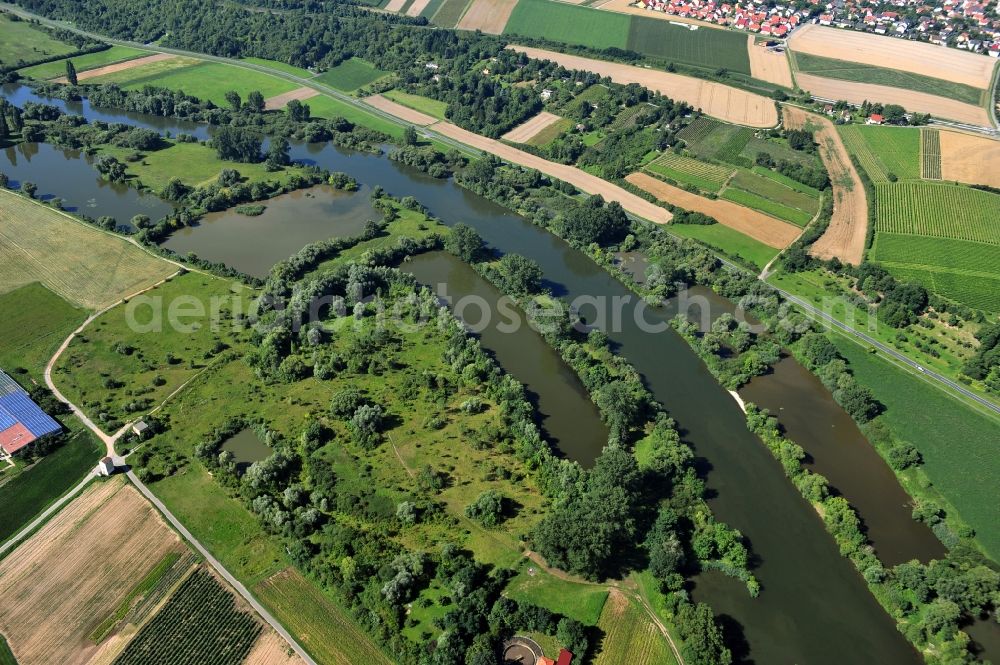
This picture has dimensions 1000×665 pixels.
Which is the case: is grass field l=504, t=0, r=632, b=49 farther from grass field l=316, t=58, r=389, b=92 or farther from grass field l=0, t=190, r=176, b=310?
grass field l=0, t=190, r=176, b=310

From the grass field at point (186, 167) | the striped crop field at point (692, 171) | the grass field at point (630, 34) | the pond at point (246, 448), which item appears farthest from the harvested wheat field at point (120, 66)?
the pond at point (246, 448)

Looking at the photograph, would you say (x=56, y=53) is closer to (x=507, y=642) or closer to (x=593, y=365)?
(x=593, y=365)

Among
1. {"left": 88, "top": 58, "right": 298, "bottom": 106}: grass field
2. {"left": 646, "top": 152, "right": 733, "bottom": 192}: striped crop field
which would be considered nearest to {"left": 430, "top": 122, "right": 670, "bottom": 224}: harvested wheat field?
{"left": 646, "top": 152, "right": 733, "bottom": 192}: striped crop field

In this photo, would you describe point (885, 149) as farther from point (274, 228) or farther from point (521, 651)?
point (521, 651)

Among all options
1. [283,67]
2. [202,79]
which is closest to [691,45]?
[283,67]

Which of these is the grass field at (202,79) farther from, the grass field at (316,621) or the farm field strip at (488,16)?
the grass field at (316,621)

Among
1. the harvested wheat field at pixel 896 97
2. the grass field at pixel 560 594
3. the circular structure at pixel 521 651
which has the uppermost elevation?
the harvested wheat field at pixel 896 97
